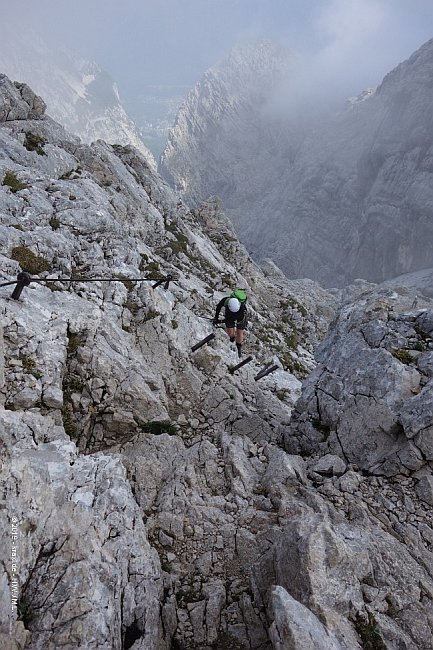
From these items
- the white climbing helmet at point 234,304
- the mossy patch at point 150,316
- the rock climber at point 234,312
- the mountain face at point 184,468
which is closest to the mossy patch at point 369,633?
the mountain face at point 184,468

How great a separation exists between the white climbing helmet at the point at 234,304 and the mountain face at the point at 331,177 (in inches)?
4971

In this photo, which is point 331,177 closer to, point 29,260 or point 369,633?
point 29,260

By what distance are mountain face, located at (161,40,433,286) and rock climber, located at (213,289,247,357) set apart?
126 meters

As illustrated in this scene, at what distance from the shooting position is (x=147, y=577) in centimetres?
768

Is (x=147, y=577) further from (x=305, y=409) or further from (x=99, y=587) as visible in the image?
(x=305, y=409)

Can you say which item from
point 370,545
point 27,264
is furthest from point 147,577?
point 27,264

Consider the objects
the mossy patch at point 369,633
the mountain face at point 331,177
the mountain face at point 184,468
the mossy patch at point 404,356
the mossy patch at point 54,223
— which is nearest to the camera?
the mossy patch at point 369,633

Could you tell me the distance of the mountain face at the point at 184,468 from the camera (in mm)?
6645

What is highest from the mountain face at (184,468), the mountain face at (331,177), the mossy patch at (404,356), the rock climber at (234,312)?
the mountain face at (331,177)

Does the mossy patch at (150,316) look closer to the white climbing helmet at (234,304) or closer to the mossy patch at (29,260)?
the white climbing helmet at (234,304)

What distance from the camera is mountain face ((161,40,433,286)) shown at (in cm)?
12662

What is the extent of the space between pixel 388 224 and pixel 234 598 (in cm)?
14084

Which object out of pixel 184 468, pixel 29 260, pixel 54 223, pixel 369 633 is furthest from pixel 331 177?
pixel 369 633

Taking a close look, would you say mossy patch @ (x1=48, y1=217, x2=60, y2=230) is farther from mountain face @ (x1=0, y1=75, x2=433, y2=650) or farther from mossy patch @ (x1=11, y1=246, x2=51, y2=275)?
mossy patch @ (x1=11, y1=246, x2=51, y2=275)
